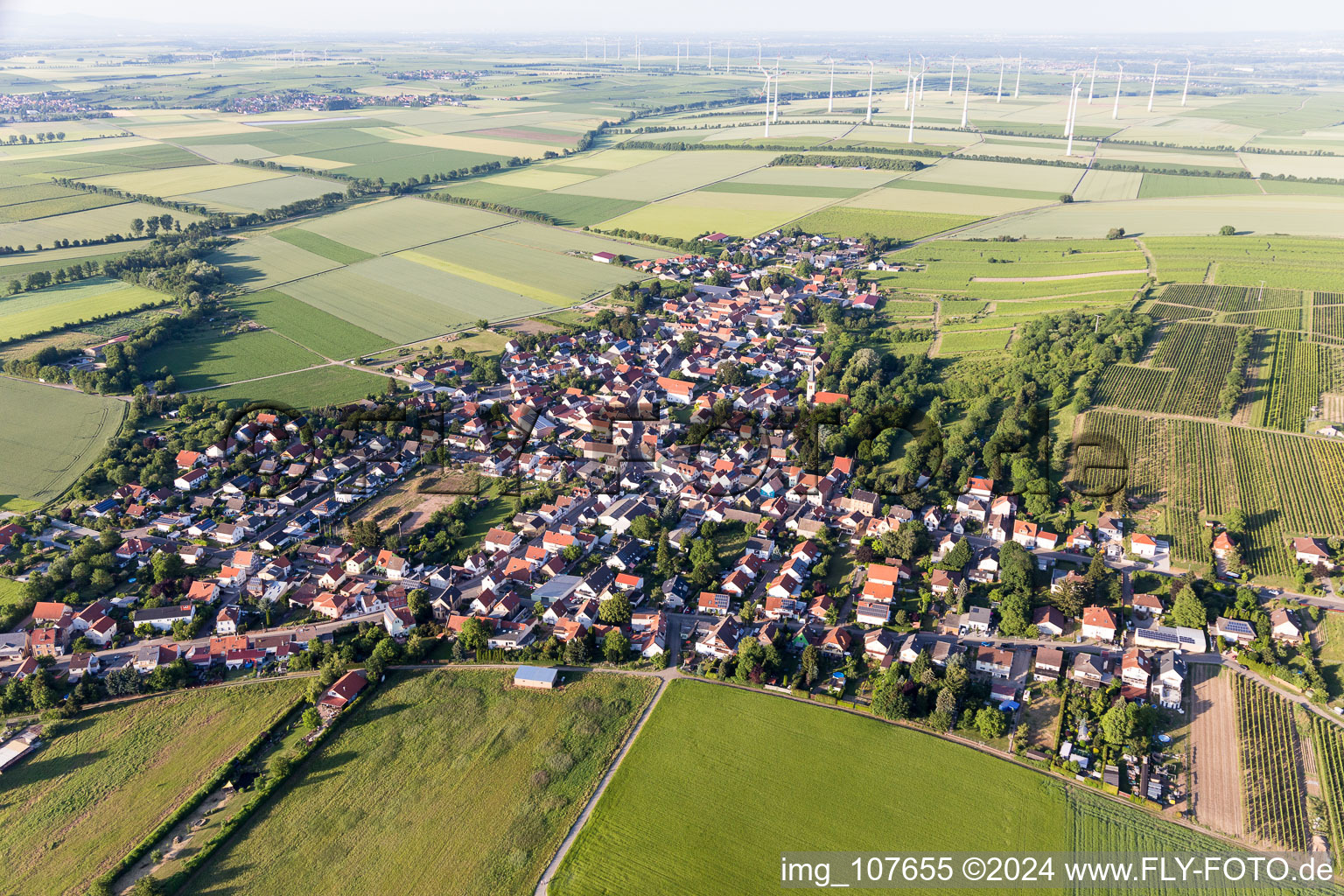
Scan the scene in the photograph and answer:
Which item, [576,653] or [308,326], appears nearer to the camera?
[576,653]

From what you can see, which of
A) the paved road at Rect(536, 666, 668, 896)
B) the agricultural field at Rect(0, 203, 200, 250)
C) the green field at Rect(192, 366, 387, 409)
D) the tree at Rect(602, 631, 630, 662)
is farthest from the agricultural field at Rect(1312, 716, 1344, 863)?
the agricultural field at Rect(0, 203, 200, 250)

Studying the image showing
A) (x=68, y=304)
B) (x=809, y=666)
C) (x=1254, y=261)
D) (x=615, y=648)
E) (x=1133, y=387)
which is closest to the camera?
(x=809, y=666)

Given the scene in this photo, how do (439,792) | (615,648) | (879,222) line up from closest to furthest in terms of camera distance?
1. (439,792)
2. (615,648)
3. (879,222)

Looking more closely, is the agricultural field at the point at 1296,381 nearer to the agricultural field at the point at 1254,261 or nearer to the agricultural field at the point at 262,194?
the agricultural field at the point at 1254,261

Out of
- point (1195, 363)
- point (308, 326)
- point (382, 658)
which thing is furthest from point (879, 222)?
point (382, 658)

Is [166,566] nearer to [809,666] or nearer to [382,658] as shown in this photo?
[382,658]

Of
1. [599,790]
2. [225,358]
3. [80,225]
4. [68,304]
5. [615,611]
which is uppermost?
[80,225]

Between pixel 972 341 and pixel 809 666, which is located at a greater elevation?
pixel 972 341
